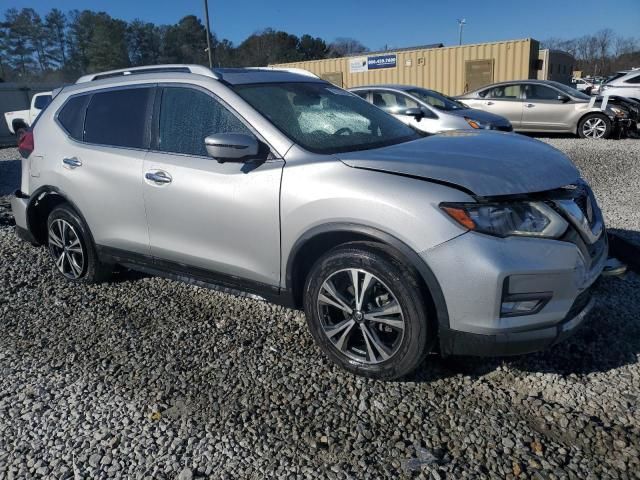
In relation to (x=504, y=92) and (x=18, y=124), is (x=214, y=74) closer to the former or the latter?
(x=504, y=92)

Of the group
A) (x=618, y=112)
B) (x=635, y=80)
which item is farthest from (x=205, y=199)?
(x=635, y=80)

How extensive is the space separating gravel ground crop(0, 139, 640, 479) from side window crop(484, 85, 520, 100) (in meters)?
10.9

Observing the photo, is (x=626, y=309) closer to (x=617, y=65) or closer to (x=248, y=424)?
(x=248, y=424)

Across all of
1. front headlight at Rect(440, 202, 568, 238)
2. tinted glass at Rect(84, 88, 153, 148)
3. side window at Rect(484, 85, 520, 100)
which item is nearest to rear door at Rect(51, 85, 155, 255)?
tinted glass at Rect(84, 88, 153, 148)

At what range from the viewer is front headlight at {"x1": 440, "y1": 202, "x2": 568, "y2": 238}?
2.48 meters

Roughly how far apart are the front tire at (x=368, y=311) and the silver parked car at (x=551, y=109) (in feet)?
38.9

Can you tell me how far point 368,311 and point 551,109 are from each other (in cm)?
1212

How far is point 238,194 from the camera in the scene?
3137 mm

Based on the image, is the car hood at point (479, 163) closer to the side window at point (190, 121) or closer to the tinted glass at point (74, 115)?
the side window at point (190, 121)

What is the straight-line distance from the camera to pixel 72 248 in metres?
4.43

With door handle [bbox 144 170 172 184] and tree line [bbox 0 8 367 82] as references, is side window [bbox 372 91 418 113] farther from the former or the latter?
tree line [bbox 0 8 367 82]

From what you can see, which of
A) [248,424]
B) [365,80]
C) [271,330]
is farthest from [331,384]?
[365,80]

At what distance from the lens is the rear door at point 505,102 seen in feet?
44.4

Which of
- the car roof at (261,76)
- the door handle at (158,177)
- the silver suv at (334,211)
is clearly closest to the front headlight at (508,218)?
the silver suv at (334,211)
